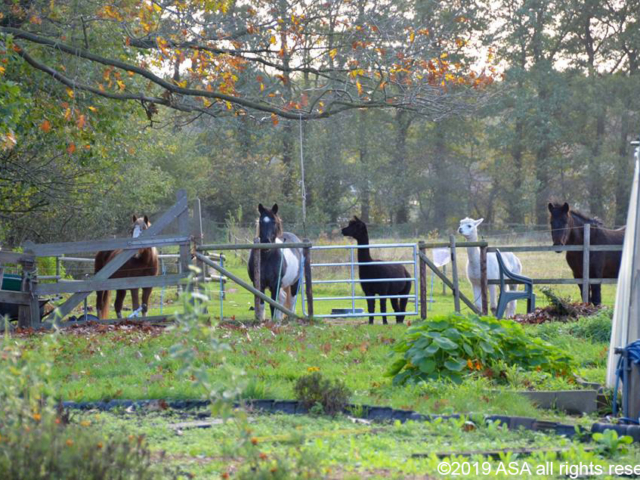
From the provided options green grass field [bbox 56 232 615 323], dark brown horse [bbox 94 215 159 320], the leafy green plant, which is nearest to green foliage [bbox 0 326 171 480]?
the leafy green plant

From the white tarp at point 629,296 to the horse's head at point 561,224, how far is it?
9.59m

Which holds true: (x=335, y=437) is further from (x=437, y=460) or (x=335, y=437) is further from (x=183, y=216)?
(x=183, y=216)

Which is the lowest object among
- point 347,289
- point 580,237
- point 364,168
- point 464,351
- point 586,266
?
point 347,289

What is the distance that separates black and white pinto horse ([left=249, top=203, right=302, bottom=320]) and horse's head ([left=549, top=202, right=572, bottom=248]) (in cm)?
516

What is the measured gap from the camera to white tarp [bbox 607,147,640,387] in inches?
271

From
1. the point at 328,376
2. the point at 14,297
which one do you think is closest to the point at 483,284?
the point at 328,376

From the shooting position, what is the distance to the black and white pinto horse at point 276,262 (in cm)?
1511

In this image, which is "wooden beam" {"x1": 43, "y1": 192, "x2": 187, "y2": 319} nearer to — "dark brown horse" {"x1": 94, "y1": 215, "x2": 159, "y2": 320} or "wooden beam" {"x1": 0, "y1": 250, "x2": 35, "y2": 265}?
"wooden beam" {"x1": 0, "y1": 250, "x2": 35, "y2": 265}

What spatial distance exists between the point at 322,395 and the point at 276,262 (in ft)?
30.0

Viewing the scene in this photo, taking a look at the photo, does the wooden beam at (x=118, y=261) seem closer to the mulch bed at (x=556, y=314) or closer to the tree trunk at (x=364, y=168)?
the mulch bed at (x=556, y=314)

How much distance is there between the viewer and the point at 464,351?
7617 millimetres

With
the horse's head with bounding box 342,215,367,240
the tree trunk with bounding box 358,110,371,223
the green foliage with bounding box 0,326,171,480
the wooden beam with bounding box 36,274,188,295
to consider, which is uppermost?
the tree trunk with bounding box 358,110,371,223

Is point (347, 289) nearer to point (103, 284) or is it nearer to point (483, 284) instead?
point (483, 284)

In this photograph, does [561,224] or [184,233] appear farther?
[561,224]
